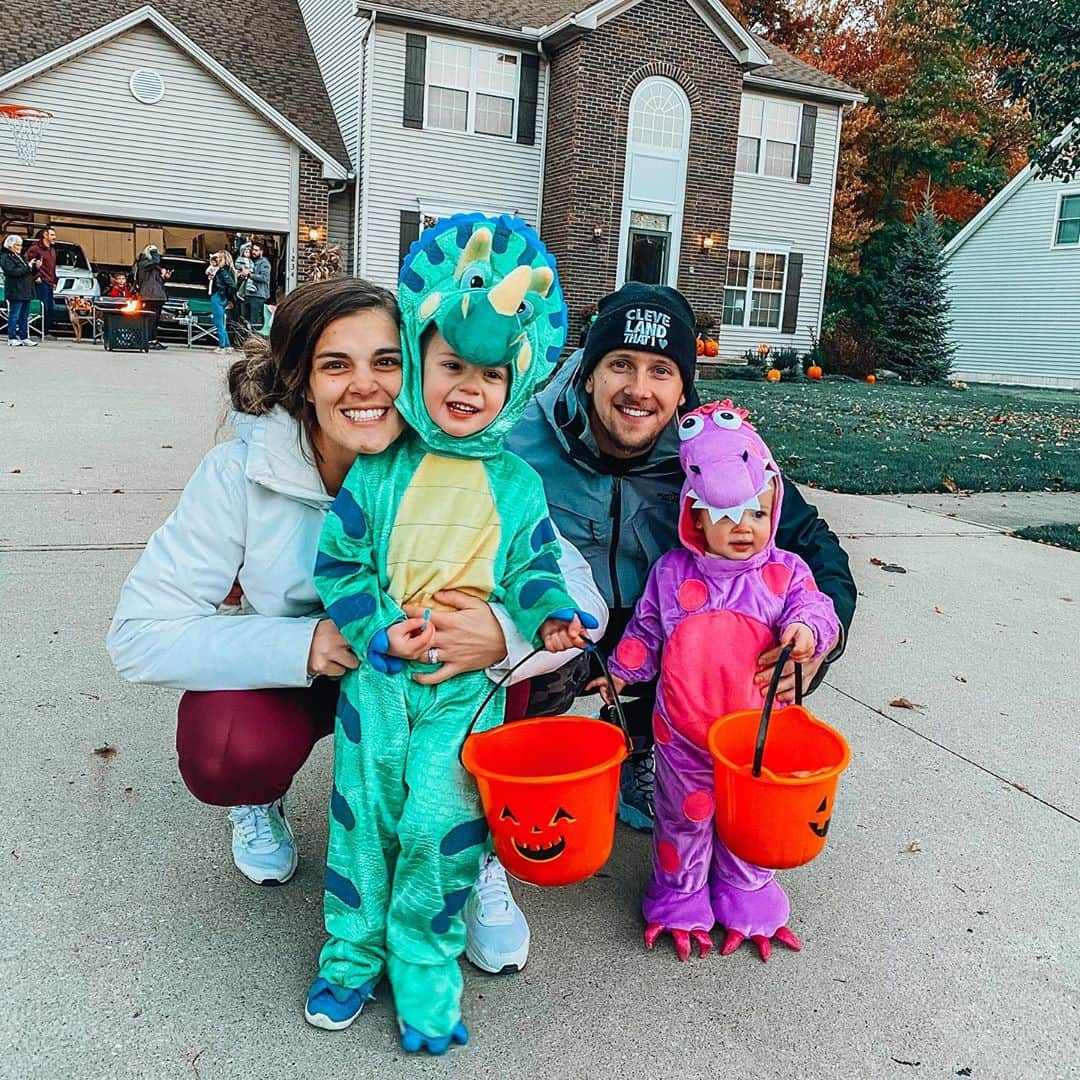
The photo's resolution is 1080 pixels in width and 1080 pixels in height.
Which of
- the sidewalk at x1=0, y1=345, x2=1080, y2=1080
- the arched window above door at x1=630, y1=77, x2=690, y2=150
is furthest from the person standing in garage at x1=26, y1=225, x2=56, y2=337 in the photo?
the sidewalk at x1=0, y1=345, x2=1080, y2=1080

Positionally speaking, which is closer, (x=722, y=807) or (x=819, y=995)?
(x=722, y=807)

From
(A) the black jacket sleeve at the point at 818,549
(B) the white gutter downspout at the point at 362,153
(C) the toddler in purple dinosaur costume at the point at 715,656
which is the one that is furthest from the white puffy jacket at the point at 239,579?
(B) the white gutter downspout at the point at 362,153

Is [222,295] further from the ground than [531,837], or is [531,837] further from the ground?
[222,295]

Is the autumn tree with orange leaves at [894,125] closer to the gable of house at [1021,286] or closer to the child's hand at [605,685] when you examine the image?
the gable of house at [1021,286]

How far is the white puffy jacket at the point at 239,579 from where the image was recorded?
2.02m

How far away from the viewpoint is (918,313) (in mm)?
22938

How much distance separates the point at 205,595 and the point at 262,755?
35 cm

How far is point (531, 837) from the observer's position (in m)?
1.74

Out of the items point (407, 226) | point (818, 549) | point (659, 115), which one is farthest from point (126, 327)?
point (818, 549)

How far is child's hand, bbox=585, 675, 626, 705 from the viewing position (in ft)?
6.79

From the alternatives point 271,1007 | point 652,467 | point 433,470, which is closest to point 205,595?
point 433,470

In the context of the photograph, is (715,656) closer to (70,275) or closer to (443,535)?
(443,535)

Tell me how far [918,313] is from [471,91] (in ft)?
35.9

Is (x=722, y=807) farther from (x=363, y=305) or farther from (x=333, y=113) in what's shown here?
(x=333, y=113)
